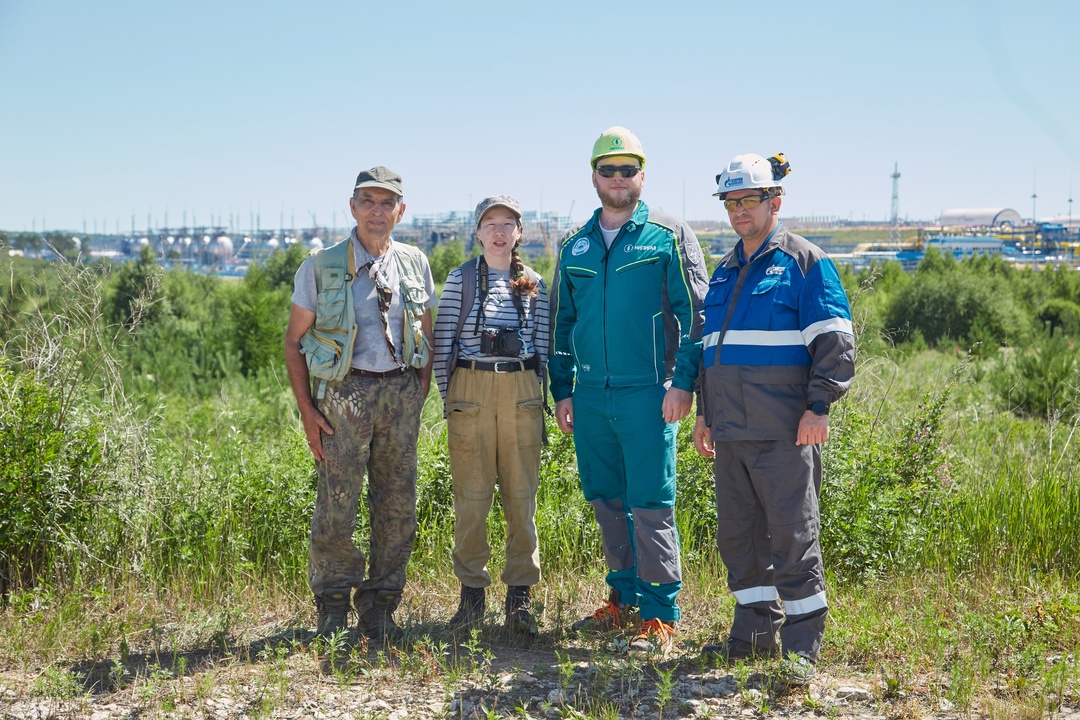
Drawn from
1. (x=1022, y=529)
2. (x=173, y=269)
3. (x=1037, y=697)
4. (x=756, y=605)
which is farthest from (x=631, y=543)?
(x=173, y=269)

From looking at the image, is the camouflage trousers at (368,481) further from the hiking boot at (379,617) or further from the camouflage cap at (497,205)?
the camouflage cap at (497,205)

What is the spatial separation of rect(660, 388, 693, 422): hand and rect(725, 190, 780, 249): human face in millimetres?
749

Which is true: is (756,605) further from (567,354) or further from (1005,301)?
(1005,301)

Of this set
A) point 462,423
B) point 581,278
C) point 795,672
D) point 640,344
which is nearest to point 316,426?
point 462,423

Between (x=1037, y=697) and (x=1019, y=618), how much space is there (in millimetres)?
767

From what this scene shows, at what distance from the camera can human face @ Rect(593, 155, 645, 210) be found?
441 cm

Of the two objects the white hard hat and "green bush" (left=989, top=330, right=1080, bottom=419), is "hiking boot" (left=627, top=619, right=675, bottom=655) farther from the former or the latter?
"green bush" (left=989, top=330, right=1080, bottom=419)

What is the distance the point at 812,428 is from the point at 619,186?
1.49 m

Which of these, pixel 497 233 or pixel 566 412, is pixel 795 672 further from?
pixel 497 233

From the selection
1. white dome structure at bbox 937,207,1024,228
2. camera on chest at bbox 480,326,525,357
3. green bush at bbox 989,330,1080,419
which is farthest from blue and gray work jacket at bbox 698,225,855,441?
white dome structure at bbox 937,207,1024,228

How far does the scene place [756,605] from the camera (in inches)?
166

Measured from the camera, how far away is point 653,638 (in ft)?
14.3

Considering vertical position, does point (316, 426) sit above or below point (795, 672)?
above

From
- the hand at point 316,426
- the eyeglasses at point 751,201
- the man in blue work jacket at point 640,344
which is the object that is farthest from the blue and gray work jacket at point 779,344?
the hand at point 316,426
